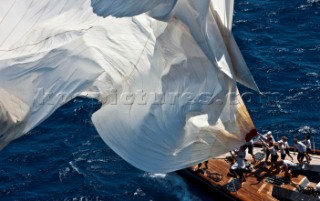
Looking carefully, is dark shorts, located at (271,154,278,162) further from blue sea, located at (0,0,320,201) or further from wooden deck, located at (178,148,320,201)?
blue sea, located at (0,0,320,201)

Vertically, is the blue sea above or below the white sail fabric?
below

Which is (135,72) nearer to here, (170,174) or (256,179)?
(256,179)

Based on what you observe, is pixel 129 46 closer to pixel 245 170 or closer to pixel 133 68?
pixel 133 68

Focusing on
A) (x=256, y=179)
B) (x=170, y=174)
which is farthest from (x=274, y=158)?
(x=170, y=174)

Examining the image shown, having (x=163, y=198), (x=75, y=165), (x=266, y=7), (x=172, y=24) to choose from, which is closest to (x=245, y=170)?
(x=163, y=198)

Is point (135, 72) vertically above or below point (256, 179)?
above

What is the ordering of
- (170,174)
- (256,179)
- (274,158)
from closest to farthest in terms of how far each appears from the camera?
(256,179) → (274,158) → (170,174)

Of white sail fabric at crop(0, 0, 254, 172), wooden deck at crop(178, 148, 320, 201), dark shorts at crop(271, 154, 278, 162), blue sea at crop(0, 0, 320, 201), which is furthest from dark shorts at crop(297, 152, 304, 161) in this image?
white sail fabric at crop(0, 0, 254, 172)
